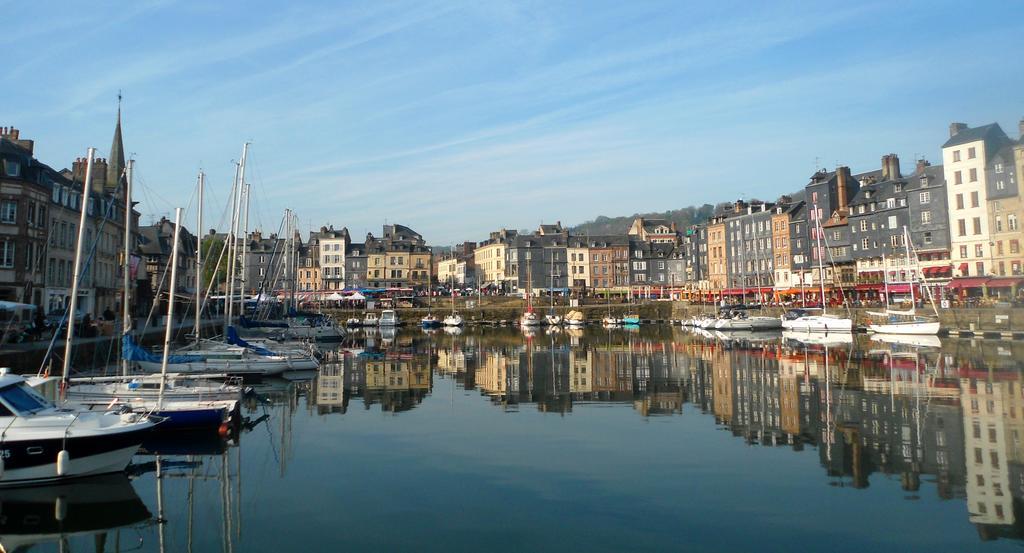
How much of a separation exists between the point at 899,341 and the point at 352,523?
51187mm

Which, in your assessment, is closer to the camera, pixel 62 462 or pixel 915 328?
pixel 62 462

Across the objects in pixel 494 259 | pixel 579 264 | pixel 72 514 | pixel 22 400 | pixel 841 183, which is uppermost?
Result: pixel 841 183

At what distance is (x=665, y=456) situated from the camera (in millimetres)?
16859

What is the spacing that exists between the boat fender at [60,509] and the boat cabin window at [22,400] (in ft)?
7.60

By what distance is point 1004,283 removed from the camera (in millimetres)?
59781

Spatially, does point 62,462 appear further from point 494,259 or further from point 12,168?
point 494,259

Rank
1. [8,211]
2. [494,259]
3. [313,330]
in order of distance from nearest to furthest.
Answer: [8,211] → [313,330] → [494,259]

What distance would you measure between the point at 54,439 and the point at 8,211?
31829mm

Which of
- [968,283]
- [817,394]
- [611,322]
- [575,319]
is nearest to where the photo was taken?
[817,394]

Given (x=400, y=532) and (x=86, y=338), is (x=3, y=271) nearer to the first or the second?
(x=86, y=338)

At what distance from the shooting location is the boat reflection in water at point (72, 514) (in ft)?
38.5

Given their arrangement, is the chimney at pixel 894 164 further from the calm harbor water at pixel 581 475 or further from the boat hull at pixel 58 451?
the boat hull at pixel 58 451

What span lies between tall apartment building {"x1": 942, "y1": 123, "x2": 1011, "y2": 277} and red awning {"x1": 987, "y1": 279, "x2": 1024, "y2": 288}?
154 centimetres

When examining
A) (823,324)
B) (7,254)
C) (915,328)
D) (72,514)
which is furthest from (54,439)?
(823,324)
